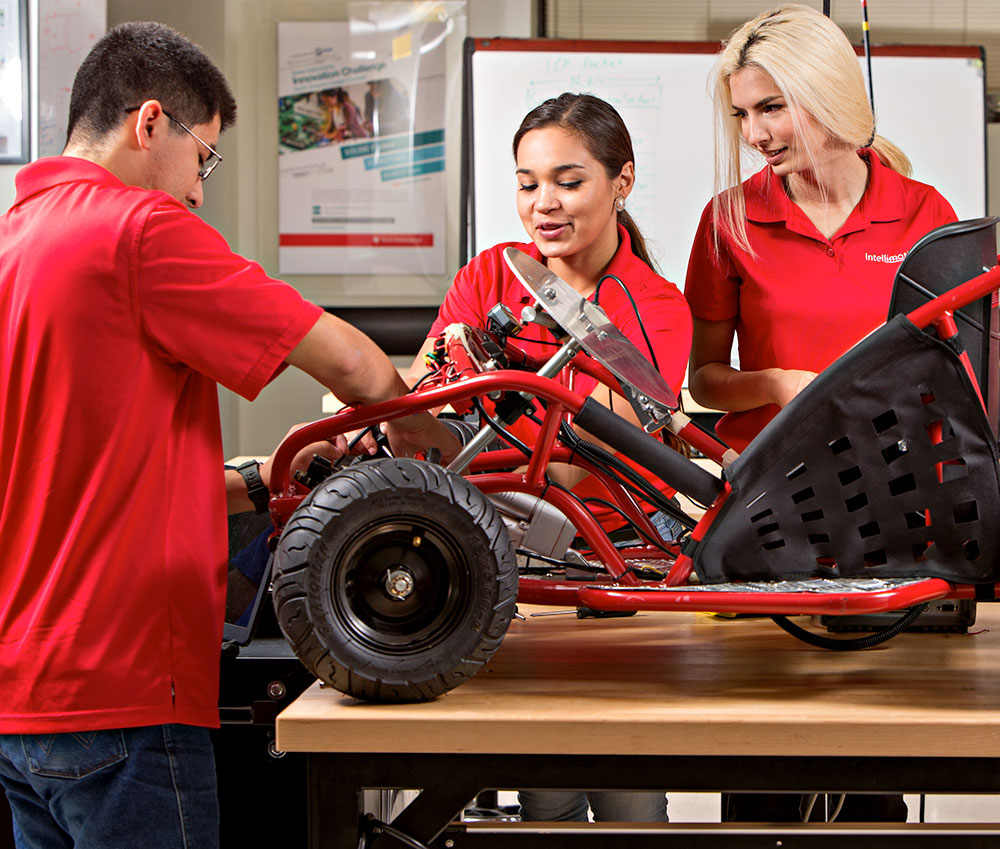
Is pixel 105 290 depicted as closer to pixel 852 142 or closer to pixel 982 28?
pixel 852 142

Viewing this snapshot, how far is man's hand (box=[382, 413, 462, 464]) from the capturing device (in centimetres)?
130

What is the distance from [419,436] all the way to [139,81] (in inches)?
21.8

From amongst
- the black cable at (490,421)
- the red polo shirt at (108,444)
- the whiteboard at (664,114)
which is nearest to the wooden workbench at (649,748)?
the red polo shirt at (108,444)

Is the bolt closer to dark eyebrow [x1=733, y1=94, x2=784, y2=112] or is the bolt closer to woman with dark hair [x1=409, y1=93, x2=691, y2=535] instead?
woman with dark hair [x1=409, y1=93, x2=691, y2=535]

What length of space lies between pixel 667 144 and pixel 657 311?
89.3 inches

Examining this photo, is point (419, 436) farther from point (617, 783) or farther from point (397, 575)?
point (617, 783)

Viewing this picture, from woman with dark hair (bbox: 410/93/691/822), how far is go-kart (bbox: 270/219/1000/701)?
1.64ft

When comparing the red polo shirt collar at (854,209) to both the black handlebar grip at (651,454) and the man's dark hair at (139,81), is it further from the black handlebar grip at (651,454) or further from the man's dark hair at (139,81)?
the man's dark hair at (139,81)

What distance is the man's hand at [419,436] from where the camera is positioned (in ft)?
4.26

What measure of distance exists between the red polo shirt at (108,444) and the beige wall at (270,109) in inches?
109

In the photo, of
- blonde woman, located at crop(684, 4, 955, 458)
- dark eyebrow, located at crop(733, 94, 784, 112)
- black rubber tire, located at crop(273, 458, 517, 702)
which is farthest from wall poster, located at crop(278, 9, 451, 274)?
black rubber tire, located at crop(273, 458, 517, 702)

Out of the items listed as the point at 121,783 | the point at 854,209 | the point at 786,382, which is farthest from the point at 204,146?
the point at 854,209

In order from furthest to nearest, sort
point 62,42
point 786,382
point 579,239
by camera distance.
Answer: point 62,42, point 579,239, point 786,382

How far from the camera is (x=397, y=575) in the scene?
107 cm
